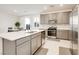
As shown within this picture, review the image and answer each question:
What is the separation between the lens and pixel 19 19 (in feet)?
33.5

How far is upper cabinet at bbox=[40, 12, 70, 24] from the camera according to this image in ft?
20.3

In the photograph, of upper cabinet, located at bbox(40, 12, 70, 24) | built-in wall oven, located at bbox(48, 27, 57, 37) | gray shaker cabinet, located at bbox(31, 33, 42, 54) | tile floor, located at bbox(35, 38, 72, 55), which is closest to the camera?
gray shaker cabinet, located at bbox(31, 33, 42, 54)

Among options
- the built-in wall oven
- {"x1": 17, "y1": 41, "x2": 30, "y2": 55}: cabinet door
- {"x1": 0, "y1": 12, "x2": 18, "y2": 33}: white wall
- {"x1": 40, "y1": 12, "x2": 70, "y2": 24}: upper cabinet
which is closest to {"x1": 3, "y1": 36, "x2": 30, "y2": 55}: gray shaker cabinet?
{"x1": 17, "y1": 41, "x2": 30, "y2": 55}: cabinet door

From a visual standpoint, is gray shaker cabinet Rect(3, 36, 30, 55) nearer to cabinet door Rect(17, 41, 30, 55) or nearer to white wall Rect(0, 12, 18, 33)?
cabinet door Rect(17, 41, 30, 55)

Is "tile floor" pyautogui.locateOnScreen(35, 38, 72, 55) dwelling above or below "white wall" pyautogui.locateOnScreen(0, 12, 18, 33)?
below

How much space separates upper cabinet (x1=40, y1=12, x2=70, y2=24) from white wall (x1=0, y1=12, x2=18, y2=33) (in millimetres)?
3799

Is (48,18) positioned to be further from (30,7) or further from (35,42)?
(35,42)

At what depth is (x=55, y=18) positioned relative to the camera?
6.58m

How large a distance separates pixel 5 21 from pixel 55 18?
5006 millimetres

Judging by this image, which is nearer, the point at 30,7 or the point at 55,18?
the point at 30,7

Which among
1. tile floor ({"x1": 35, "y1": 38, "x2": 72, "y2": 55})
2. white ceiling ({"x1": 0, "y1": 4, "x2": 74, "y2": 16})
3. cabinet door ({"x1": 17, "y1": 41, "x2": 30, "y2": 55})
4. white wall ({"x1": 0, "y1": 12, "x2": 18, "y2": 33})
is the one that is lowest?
tile floor ({"x1": 35, "y1": 38, "x2": 72, "y2": 55})

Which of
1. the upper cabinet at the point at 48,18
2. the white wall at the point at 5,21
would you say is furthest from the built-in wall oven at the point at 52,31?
the white wall at the point at 5,21

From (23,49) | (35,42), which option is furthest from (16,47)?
(35,42)

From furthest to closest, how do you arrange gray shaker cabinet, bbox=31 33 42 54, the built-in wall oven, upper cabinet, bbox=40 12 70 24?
the built-in wall oven < upper cabinet, bbox=40 12 70 24 < gray shaker cabinet, bbox=31 33 42 54
